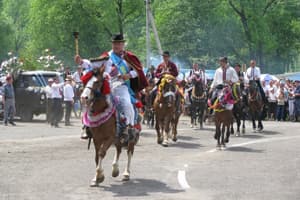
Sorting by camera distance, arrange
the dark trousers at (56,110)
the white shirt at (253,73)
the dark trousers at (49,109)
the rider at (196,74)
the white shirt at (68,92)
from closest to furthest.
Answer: the white shirt at (253,73), the rider at (196,74), the dark trousers at (56,110), the white shirt at (68,92), the dark trousers at (49,109)

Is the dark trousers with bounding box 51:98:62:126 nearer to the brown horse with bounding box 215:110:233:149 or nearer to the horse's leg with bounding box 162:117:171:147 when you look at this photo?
the horse's leg with bounding box 162:117:171:147

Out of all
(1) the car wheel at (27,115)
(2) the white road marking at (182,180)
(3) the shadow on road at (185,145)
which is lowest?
(2) the white road marking at (182,180)

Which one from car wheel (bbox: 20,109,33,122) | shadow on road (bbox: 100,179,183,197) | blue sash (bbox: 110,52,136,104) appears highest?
blue sash (bbox: 110,52,136,104)

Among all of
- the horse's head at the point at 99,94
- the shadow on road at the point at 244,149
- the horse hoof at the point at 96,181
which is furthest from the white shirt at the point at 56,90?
the horse hoof at the point at 96,181

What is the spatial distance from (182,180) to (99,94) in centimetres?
213

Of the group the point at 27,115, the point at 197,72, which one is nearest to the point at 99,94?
the point at 197,72

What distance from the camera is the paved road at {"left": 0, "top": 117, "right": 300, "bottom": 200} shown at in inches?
459

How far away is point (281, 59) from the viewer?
7688cm

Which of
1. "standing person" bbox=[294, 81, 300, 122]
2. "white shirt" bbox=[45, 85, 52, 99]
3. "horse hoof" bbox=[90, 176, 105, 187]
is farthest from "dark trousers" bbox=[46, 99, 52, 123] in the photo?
"horse hoof" bbox=[90, 176, 105, 187]

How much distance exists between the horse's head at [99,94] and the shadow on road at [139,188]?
50.8 inches

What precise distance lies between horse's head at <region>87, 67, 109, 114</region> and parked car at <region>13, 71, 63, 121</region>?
22.1 meters

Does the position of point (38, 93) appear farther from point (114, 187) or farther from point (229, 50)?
point (229, 50)

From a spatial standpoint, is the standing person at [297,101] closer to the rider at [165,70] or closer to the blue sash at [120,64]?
the rider at [165,70]

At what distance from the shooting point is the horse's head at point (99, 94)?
1225cm
